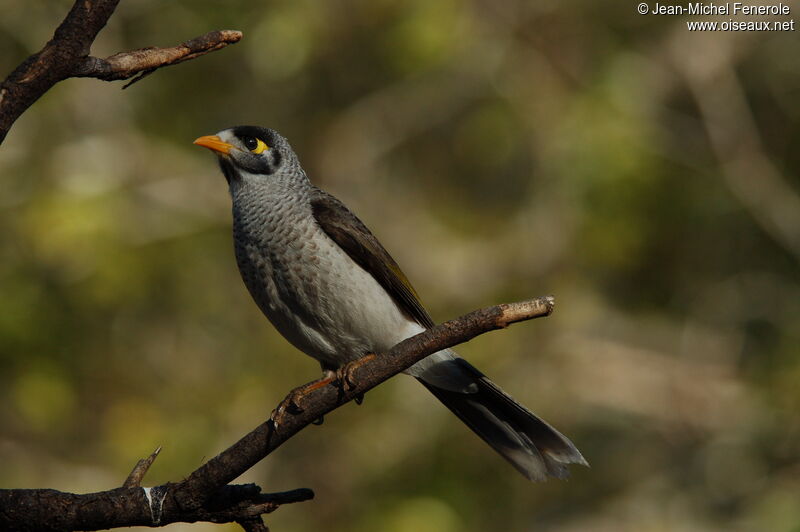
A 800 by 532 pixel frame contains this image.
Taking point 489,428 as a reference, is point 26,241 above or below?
above

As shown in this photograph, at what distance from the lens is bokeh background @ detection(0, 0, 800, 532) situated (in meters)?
8.02

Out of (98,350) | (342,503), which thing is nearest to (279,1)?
(98,350)

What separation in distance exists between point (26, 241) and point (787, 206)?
6.26m

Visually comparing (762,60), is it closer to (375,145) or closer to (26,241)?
(375,145)

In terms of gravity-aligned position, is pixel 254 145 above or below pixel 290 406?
above

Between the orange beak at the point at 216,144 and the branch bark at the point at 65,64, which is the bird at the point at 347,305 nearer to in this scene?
the orange beak at the point at 216,144

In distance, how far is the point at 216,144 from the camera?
5246mm

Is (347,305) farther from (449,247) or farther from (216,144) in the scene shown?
(449,247)

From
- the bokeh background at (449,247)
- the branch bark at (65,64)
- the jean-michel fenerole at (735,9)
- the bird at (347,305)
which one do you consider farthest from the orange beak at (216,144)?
the jean-michel fenerole at (735,9)

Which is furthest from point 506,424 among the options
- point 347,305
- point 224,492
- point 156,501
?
point 156,501

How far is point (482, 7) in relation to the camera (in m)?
9.05

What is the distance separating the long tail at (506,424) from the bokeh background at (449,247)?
2.70 metres

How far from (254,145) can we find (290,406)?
1.76m

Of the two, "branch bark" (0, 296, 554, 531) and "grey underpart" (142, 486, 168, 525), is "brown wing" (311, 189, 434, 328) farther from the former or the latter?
"grey underpart" (142, 486, 168, 525)
